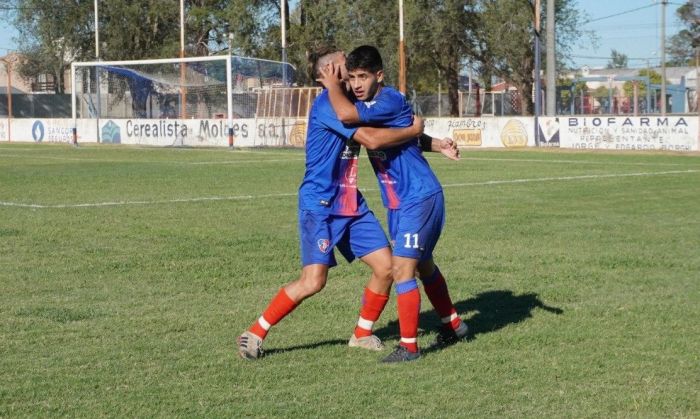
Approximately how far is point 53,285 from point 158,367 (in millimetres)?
3190

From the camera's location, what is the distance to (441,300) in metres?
6.81

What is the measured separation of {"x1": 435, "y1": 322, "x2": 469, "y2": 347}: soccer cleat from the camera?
679cm

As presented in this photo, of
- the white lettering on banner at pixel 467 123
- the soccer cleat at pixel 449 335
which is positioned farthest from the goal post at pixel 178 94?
the soccer cleat at pixel 449 335

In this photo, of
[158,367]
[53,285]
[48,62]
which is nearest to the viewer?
[158,367]

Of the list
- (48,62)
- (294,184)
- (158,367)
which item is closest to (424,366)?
(158,367)

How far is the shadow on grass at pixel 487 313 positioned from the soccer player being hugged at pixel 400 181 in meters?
0.43

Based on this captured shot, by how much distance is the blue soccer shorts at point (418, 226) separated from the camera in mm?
6223

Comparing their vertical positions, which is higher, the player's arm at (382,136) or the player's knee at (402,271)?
the player's arm at (382,136)

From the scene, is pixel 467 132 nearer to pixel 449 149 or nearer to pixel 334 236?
pixel 449 149

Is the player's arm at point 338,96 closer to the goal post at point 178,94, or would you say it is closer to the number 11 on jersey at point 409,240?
the number 11 on jersey at point 409,240

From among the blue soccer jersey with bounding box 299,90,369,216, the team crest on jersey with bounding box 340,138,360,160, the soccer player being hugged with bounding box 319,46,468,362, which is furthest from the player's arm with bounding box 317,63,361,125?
the team crest on jersey with bounding box 340,138,360,160

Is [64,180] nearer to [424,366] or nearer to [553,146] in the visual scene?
[424,366]

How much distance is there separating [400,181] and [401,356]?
1.00 m

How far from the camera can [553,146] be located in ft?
123
